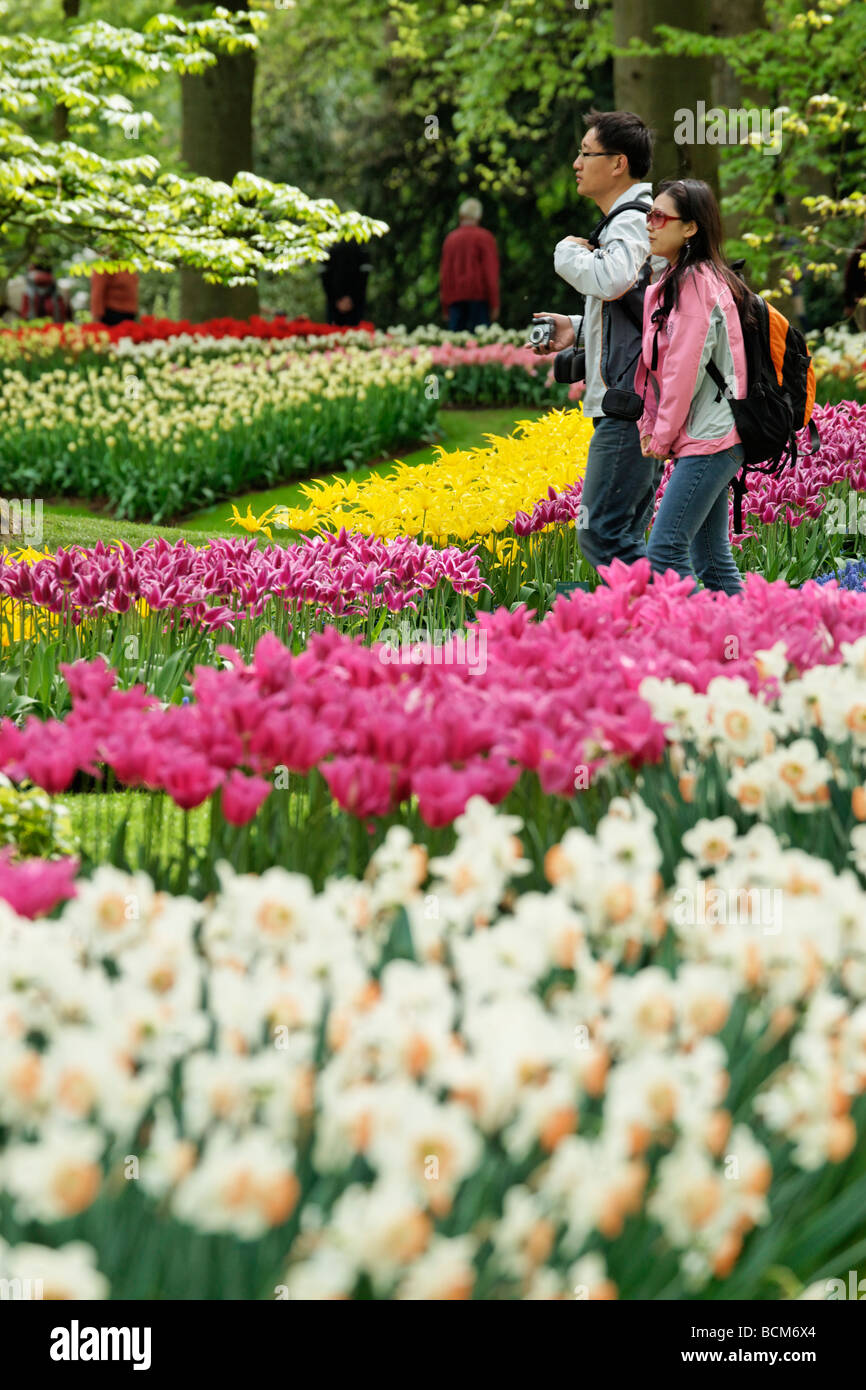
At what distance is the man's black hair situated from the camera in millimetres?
5070

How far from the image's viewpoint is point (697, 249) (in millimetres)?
5102

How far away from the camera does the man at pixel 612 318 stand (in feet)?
16.5

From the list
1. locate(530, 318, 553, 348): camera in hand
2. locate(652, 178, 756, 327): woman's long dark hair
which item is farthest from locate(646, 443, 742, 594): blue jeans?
locate(530, 318, 553, 348): camera in hand

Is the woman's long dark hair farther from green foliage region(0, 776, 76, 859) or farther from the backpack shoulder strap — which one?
green foliage region(0, 776, 76, 859)

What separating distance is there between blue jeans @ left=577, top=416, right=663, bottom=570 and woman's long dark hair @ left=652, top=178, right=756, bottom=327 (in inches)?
16.9

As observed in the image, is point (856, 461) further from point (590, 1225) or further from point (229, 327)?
point (229, 327)

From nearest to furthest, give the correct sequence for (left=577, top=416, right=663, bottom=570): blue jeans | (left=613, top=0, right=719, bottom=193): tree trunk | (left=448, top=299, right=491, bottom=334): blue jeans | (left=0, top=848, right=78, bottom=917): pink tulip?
(left=0, top=848, right=78, bottom=917): pink tulip
(left=577, top=416, right=663, bottom=570): blue jeans
(left=613, top=0, right=719, bottom=193): tree trunk
(left=448, top=299, right=491, bottom=334): blue jeans

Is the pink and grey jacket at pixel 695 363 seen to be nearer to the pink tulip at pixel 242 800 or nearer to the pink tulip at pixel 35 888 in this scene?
the pink tulip at pixel 242 800

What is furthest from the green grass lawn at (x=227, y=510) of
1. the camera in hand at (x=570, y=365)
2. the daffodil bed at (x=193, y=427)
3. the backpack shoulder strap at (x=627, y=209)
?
the backpack shoulder strap at (x=627, y=209)

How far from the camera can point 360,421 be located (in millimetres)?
12258

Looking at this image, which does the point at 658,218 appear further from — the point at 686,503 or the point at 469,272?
the point at 469,272

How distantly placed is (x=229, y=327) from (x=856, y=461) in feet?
32.4

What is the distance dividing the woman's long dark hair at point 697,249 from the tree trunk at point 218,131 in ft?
44.2

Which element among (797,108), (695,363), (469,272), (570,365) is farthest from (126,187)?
(695,363)
